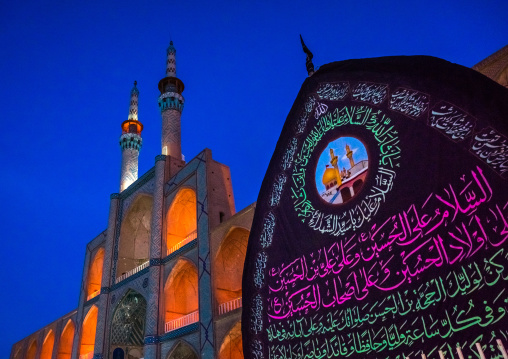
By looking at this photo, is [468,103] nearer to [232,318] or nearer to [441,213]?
[441,213]

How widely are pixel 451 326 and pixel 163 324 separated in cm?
854

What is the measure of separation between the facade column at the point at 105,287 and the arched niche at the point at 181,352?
11.4 ft

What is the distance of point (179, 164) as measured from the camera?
13.9m

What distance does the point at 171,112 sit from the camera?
15234 millimetres

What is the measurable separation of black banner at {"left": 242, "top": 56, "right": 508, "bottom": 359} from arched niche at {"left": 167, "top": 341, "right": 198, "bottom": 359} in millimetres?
3702

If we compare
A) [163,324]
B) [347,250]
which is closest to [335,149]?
[347,250]

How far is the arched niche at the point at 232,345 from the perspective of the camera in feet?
29.8

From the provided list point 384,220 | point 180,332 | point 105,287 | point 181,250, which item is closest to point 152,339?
point 180,332

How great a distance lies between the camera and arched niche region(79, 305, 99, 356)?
49.6 ft

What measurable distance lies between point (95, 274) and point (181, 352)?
7225 mm

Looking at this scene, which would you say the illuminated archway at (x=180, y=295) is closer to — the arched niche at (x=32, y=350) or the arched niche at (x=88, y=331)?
the arched niche at (x=88, y=331)

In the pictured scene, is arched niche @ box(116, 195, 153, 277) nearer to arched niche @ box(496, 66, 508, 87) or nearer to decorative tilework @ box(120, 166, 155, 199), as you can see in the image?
decorative tilework @ box(120, 166, 155, 199)

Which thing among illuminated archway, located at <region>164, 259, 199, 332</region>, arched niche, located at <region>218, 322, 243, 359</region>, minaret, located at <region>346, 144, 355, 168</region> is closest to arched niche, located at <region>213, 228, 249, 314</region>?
arched niche, located at <region>218, 322, 243, 359</region>

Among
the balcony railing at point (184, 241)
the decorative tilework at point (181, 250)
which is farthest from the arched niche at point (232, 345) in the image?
the balcony railing at point (184, 241)
